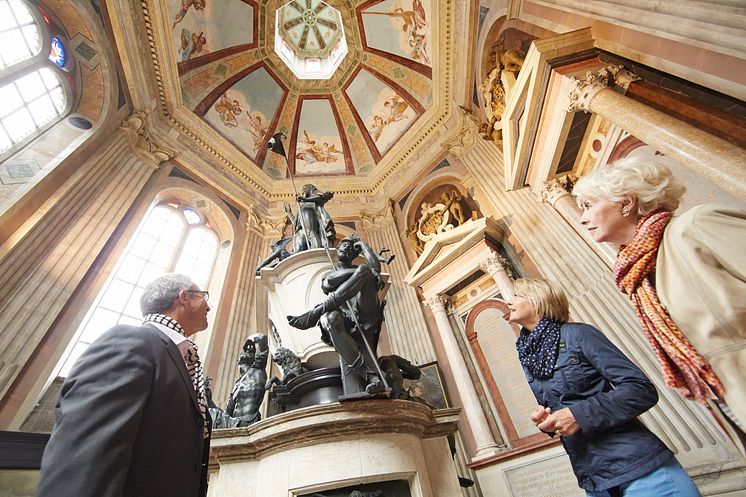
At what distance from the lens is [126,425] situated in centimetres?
73

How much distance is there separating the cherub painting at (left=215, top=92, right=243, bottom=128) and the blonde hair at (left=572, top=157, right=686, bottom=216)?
1018 cm

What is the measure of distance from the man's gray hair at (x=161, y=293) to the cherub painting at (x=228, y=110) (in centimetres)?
947

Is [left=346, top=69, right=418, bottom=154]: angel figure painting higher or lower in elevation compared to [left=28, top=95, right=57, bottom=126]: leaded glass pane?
higher

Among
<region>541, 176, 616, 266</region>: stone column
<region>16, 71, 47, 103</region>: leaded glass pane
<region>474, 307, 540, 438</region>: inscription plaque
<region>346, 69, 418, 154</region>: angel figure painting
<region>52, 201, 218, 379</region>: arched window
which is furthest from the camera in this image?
<region>346, 69, 418, 154</region>: angel figure painting

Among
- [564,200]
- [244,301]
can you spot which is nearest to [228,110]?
[244,301]

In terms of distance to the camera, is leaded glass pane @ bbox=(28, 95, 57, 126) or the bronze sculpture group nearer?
the bronze sculpture group

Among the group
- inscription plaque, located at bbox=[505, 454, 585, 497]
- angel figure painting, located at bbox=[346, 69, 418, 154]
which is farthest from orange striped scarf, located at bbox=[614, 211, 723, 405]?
angel figure painting, located at bbox=[346, 69, 418, 154]

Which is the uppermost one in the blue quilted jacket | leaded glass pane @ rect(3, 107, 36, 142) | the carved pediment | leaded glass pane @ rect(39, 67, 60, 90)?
leaded glass pane @ rect(39, 67, 60, 90)

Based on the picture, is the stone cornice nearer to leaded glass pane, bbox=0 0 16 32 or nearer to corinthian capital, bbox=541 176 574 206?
corinthian capital, bbox=541 176 574 206

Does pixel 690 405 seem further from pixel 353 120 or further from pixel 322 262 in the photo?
pixel 353 120

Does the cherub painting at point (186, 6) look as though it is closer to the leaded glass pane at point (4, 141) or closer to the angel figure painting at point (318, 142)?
the angel figure painting at point (318, 142)

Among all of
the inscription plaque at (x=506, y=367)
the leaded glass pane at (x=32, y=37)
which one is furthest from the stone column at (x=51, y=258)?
the inscription plaque at (x=506, y=367)

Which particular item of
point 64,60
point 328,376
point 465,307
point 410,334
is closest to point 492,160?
point 465,307

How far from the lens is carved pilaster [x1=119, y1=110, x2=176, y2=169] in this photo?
6445 millimetres
